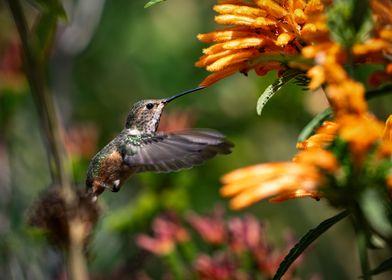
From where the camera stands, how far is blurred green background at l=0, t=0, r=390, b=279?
2777mm

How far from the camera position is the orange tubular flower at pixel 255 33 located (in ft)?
4.25

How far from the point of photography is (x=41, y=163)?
13.7 feet

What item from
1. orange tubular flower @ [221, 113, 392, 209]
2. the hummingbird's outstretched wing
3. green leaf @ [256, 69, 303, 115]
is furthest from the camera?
the hummingbird's outstretched wing

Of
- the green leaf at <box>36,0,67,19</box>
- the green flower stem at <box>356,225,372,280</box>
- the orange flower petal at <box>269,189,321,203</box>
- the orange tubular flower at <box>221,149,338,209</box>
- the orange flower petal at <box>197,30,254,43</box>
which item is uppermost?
the green leaf at <box>36,0,67,19</box>

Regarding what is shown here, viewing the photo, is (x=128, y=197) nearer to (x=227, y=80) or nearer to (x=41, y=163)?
(x=41, y=163)

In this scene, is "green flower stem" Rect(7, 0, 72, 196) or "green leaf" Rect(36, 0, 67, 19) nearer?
"green flower stem" Rect(7, 0, 72, 196)

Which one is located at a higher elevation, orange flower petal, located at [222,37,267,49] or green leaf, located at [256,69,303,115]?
orange flower petal, located at [222,37,267,49]

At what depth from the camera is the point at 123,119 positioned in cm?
409

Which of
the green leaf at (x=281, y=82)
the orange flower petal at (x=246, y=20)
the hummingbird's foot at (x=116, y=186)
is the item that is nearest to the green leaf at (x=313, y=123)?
the green leaf at (x=281, y=82)

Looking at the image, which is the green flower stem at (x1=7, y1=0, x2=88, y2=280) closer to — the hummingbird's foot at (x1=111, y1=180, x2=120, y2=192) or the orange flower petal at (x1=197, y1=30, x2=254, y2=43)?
the orange flower petal at (x1=197, y1=30, x2=254, y2=43)

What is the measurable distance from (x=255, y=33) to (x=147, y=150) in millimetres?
643

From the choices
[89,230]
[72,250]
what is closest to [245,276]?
[89,230]

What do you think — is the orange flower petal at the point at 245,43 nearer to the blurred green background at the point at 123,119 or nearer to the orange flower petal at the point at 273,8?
the orange flower petal at the point at 273,8

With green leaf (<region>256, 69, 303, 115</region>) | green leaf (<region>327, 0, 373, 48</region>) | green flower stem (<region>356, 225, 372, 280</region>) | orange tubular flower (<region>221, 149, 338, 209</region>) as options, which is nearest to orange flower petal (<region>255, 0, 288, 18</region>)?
green leaf (<region>256, 69, 303, 115</region>)
